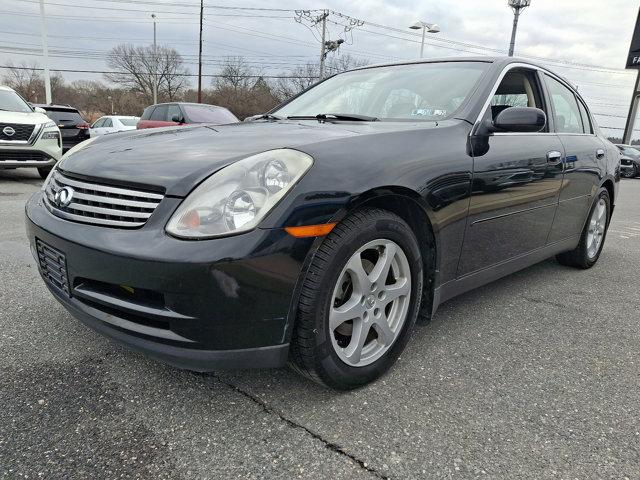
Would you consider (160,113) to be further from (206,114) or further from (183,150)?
(183,150)

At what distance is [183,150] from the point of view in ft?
6.55

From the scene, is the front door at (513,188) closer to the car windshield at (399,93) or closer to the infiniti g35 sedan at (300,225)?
the infiniti g35 sedan at (300,225)

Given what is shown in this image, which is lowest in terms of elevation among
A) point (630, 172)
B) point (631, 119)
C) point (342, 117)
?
point (630, 172)

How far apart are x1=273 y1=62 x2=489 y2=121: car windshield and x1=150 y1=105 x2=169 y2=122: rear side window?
8.70 meters

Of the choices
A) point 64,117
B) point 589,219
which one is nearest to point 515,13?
point 64,117

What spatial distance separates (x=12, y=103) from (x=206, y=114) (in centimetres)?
355

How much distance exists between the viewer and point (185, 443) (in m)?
1.71

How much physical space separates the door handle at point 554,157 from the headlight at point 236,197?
203cm

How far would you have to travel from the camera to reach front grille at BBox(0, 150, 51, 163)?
7.93 meters

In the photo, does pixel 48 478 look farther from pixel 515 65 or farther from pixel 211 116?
pixel 211 116

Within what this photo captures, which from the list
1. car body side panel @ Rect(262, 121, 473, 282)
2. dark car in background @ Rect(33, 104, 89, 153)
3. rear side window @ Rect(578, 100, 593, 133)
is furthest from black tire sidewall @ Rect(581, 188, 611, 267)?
dark car in background @ Rect(33, 104, 89, 153)

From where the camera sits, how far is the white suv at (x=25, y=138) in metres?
7.87

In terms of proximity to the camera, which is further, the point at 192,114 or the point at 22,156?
the point at 192,114

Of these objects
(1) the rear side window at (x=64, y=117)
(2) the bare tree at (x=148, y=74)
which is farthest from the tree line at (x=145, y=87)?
(1) the rear side window at (x=64, y=117)
